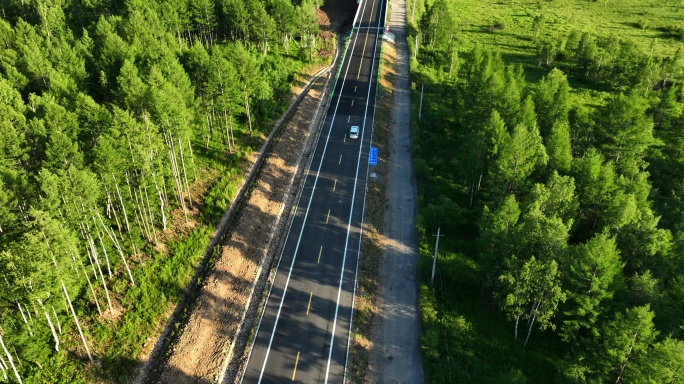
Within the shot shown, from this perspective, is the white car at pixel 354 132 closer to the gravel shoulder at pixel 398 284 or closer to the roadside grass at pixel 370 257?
the roadside grass at pixel 370 257

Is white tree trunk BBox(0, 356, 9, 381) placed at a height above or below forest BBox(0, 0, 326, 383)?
below

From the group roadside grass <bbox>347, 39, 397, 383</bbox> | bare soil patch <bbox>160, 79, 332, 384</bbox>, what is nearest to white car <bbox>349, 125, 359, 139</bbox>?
roadside grass <bbox>347, 39, 397, 383</bbox>

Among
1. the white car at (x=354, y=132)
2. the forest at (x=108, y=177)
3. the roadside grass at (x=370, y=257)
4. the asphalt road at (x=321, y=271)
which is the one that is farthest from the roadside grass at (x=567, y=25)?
the forest at (x=108, y=177)

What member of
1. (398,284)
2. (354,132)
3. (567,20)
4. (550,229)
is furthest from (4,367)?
(567,20)

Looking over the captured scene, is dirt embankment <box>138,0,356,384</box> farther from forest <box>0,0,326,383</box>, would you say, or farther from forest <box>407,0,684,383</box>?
forest <box>407,0,684,383</box>

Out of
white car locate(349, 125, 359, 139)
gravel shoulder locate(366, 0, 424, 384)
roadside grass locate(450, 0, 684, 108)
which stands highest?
roadside grass locate(450, 0, 684, 108)

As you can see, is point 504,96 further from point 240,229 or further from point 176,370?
point 176,370

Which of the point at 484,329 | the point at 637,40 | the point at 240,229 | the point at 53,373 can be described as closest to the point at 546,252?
the point at 484,329
